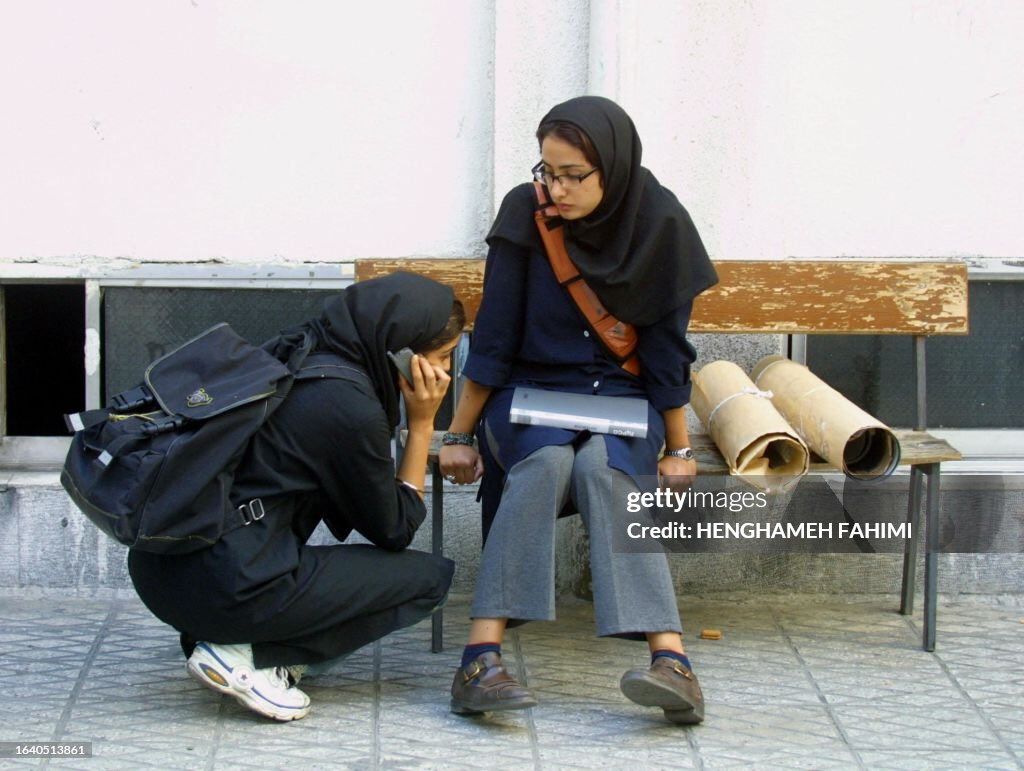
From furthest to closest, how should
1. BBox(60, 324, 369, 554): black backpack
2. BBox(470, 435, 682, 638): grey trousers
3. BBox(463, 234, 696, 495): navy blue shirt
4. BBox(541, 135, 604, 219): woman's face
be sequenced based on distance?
BBox(463, 234, 696, 495): navy blue shirt → BBox(541, 135, 604, 219): woman's face → BBox(470, 435, 682, 638): grey trousers → BBox(60, 324, 369, 554): black backpack

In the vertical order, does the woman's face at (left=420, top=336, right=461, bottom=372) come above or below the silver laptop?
above

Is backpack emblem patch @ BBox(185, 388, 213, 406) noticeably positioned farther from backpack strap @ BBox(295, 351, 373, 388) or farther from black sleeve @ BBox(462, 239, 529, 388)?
black sleeve @ BBox(462, 239, 529, 388)

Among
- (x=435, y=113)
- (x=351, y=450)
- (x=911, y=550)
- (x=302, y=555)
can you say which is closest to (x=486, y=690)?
(x=302, y=555)

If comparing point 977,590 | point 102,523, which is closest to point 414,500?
point 102,523

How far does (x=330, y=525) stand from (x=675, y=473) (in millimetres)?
980

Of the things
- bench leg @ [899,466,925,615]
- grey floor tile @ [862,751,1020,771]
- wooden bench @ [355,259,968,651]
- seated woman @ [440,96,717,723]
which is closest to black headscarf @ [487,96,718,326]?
seated woman @ [440,96,717,723]

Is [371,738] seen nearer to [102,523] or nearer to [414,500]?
[414,500]

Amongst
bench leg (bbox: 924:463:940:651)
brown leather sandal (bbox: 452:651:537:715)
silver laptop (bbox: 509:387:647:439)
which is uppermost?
silver laptop (bbox: 509:387:647:439)

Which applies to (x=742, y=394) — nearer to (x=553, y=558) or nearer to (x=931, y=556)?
(x=931, y=556)

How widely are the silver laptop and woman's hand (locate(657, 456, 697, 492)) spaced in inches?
8.0

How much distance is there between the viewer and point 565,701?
382 centimetres

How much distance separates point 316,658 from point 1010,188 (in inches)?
116

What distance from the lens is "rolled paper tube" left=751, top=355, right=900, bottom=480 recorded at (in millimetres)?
Result: 4035

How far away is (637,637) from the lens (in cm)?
369
